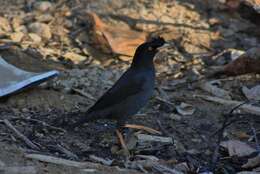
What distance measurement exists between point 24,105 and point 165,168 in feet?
6.07

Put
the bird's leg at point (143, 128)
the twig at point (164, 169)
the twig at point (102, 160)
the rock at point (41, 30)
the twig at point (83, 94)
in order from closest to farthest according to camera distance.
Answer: the twig at point (164, 169) → the twig at point (102, 160) → the bird's leg at point (143, 128) → the twig at point (83, 94) → the rock at point (41, 30)

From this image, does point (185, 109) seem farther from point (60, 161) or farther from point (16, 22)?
point (16, 22)

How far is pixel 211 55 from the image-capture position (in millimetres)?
8578

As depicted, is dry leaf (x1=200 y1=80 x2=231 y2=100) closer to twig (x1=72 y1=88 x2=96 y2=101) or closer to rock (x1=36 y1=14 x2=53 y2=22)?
twig (x1=72 y1=88 x2=96 y2=101)

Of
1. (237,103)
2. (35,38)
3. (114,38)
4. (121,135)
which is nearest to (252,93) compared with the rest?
(237,103)

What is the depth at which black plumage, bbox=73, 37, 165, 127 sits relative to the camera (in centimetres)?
654

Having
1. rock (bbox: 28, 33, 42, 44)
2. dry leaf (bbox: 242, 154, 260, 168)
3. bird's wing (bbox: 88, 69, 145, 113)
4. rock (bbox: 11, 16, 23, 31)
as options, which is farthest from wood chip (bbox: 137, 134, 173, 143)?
rock (bbox: 11, 16, 23, 31)

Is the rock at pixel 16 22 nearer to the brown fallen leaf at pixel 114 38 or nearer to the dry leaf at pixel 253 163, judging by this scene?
the brown fallen leaf at pixel 114 38

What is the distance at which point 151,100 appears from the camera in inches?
295

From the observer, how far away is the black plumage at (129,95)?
21.4ft

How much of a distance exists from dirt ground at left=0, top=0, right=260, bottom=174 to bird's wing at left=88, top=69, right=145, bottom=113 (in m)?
0.31

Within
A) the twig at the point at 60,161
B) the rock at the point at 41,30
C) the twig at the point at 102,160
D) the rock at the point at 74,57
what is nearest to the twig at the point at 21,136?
the twig at the point at 60,161

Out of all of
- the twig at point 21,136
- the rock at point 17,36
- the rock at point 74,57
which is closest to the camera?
the twig at point 21,136

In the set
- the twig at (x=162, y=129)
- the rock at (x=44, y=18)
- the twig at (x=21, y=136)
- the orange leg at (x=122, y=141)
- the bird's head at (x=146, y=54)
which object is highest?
the bird's head at (x=146, y=54)
